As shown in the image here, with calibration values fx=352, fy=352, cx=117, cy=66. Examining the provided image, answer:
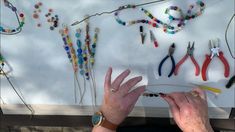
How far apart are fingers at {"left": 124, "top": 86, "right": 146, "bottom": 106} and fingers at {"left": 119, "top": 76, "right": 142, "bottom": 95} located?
1cm

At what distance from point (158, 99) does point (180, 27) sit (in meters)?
0.21

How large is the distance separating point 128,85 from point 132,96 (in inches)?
1.2

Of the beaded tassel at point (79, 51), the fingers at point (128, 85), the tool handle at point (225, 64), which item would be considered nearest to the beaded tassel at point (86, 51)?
the beaded tassel at point (79, 51)

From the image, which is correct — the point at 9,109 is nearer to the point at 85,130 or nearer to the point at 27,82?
the point at 27,82

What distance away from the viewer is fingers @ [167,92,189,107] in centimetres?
89

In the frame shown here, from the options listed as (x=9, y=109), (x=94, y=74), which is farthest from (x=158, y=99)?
(x=9, y=109)

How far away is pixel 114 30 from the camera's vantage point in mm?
932

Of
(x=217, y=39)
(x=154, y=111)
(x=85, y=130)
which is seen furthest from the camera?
(x=85, y=130)

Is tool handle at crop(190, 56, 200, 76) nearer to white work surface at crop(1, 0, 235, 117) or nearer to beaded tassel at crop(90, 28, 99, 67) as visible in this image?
white work surface at crop(1, 0, 235, 117)

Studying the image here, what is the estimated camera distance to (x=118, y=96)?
3.01 feet

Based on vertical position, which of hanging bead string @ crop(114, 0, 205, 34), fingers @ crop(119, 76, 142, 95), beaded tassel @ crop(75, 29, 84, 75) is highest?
hanging bead string @ crop(114, 0, 205, 34)

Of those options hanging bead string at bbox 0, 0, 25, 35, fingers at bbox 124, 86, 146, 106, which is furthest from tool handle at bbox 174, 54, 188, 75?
hanging bead string at bbox 0, 0, 25, 35

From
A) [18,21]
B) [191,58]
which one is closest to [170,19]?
[191,58]

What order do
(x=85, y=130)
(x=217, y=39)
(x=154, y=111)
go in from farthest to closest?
(x=85, y=130) < (x=154, y=111) < (x=217, y=39)
